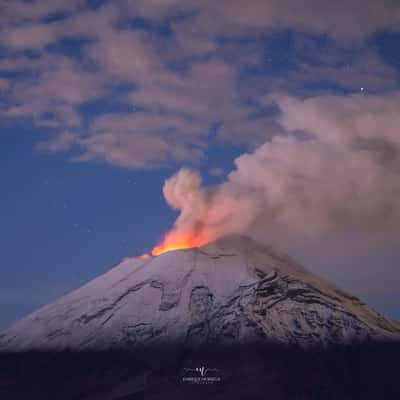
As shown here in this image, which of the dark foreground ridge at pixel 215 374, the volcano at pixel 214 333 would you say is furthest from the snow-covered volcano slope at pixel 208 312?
the dark foreground ridge at pixel 215 374

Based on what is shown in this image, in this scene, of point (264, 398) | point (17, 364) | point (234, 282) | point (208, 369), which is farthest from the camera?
point (234, 282)

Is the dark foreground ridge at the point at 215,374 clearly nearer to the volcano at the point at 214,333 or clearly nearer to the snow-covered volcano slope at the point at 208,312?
the volcano at the point at 214,333

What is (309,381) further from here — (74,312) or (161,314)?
(74,312)

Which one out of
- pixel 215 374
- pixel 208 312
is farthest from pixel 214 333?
pixel 215 374

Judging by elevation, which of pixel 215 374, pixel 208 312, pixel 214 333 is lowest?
pixel 215 374

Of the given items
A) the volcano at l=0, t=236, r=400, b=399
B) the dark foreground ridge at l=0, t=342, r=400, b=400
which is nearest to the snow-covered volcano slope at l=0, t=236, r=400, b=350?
the volcano at l=0, t=236, r=400, b=399

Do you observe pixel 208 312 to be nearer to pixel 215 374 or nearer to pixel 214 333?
pixel 214 333

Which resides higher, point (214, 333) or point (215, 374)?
point (214, 333)

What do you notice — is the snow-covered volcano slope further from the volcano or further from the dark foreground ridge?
the dark foreground ridge

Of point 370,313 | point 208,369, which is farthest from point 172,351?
point 370,313
